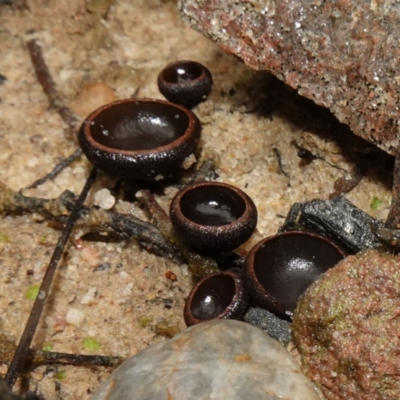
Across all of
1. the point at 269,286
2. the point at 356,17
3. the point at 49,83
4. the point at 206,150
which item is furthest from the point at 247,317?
the point at 49,83

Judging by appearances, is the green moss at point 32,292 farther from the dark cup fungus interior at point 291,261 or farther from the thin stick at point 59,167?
the dark cup fungus interior at point 291,261

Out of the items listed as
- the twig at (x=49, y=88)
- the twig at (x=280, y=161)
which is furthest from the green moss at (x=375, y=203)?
the twig at (x=49, y=88)

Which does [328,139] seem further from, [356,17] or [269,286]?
[269,286]

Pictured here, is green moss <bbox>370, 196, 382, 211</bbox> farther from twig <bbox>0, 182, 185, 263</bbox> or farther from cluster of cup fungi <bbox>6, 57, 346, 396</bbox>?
twig <bbox>0, 182, 185, 263</bbox>

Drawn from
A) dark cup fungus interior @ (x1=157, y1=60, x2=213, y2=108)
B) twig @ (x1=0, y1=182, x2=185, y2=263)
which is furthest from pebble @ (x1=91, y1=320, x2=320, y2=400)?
dark cup fungus interior @ (x1=157, y1=60, x2=213, y2=108)

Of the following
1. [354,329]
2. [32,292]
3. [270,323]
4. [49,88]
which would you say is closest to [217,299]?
[270,323]

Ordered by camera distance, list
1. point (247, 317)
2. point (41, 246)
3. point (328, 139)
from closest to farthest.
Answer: point (247, 317) → point (41, 246) → point (328, 139)
